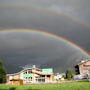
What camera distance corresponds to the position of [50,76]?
6062 centimetres

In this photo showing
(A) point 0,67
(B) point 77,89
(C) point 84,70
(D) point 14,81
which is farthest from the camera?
(C) point 84,70

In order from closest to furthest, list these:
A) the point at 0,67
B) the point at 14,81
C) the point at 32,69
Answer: the point at 14,81, the point at 0,67, the point at 32,69

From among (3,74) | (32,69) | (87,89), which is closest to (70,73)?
(32,69)

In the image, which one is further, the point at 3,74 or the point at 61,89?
the point at 3,74

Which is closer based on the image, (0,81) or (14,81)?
(14,81)

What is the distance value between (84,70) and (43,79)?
25.1 m

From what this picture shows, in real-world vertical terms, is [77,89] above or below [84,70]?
below

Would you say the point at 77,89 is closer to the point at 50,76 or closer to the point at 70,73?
the point at 50,76

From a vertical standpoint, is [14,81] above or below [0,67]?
below

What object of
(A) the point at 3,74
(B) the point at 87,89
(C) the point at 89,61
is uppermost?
(C) the point at 89,61

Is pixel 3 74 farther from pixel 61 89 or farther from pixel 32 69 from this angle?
pixel 61 89

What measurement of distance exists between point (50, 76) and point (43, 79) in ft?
8.89

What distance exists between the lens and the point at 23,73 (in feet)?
215

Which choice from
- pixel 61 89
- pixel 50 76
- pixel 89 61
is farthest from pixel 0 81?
pixel 89 61
